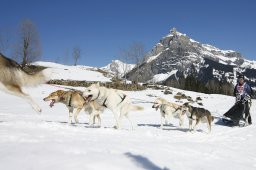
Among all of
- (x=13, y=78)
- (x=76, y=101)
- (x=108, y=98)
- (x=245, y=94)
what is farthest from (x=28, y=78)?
(x=245, y=94)

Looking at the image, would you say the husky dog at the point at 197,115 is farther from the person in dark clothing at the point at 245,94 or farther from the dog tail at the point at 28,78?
the dog tail at the point at 28,78

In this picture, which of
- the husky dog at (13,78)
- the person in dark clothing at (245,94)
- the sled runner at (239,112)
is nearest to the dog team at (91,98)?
the husky dog at (13,78)

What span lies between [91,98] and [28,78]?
207 centimetres

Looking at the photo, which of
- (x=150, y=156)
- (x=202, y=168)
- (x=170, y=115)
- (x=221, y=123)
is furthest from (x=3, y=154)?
(x=221, y=123)

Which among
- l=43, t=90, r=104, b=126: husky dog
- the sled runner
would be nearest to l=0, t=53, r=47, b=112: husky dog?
l=43, t=90, r=104, b=126: husky dog

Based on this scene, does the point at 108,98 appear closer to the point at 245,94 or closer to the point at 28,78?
the point at 28,78

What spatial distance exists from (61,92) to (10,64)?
3.16 m

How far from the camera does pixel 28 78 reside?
26.9 ft

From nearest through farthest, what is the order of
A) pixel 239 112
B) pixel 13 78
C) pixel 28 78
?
pixel 13 78
pixel 28 78
pixel 239 112

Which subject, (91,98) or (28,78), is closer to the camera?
(28,78)

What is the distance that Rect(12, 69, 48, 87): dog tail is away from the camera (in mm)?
7910

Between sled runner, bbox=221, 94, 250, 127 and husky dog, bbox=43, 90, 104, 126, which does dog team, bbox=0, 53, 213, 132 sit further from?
sled runner, bbox=221, 94, 250, 127

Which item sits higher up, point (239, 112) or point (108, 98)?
point (108, 98)

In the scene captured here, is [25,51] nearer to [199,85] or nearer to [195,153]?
[195,153]
